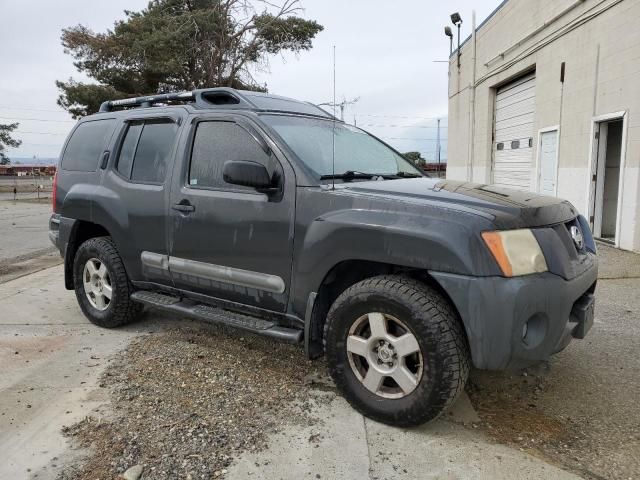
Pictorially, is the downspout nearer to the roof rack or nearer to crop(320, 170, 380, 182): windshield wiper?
the roof rack

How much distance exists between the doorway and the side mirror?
26.4 feet

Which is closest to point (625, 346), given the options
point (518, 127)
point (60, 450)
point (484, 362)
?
point (484, 362)

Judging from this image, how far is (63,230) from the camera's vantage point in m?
5.06

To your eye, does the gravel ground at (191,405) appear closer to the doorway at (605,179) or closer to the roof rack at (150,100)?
the roof rack at (150,100)

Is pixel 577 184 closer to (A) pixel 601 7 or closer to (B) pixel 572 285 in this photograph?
(A) pixel 601 7

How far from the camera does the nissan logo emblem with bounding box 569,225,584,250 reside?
332 cm

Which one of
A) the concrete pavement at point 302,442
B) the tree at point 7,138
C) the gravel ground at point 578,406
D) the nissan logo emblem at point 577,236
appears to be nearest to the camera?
the concrete pavement at point 302,442

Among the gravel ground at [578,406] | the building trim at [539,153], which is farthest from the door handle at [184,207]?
the building trim at [539,153]

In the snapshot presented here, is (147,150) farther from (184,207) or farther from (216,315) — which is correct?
(216,315)

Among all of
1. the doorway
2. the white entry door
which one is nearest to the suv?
the doorway

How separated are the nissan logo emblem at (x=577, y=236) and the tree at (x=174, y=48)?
76.4 feet

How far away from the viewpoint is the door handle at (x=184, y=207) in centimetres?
392

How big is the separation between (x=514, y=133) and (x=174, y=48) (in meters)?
16.7

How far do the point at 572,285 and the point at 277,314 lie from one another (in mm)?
1812
